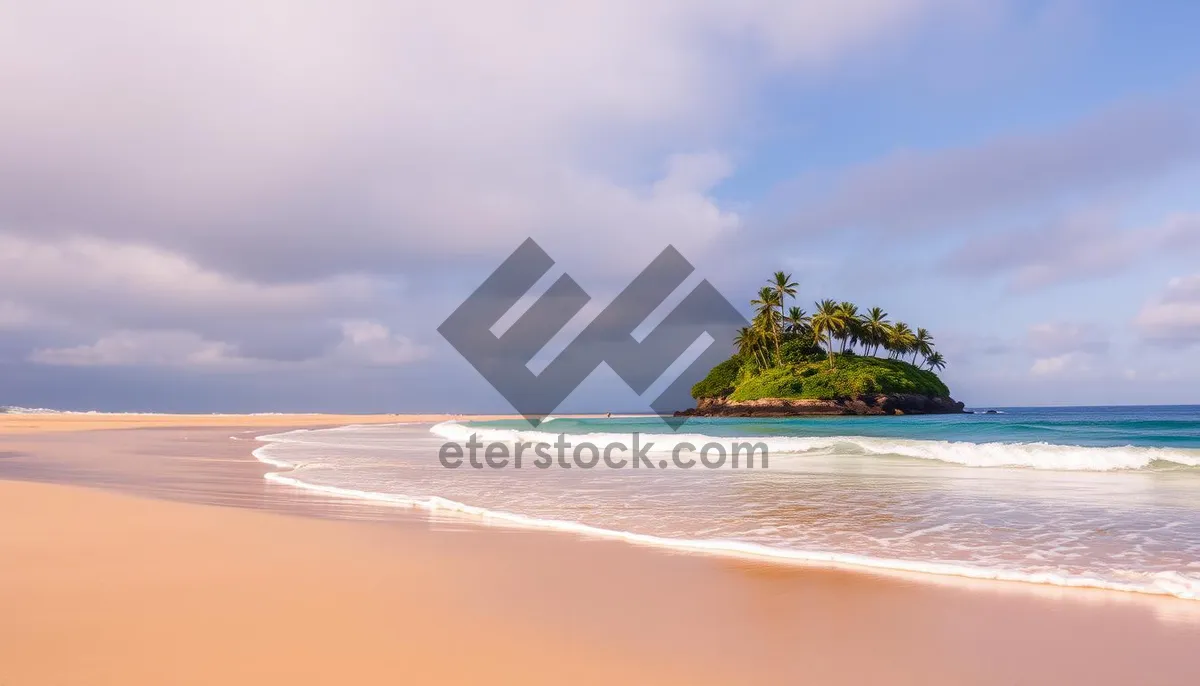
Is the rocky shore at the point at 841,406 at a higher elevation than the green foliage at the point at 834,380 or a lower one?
lower

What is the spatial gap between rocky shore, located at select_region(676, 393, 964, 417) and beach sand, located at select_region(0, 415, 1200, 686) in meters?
51.3

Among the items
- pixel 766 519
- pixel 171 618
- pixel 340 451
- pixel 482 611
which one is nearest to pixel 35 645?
pixel 171 618

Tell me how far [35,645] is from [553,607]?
2.93 m

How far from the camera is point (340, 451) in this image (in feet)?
68.1

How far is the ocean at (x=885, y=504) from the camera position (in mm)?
6133

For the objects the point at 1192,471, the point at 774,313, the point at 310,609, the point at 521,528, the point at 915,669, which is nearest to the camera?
the point at 915,669

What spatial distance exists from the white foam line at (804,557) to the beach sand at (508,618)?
0.23m

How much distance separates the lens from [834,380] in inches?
2247

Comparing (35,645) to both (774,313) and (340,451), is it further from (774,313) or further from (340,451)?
(774,313)

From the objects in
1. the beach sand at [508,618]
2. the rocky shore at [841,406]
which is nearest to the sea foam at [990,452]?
the beach sand at [508,618]

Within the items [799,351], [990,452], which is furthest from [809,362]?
[990,452]

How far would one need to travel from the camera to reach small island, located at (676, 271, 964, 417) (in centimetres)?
5597

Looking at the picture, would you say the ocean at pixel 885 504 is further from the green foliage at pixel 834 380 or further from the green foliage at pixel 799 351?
the green foliage at pixel 799 351

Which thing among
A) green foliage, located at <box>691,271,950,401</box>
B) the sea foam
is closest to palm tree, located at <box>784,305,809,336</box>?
green foliage, located at <box>691,271,950,401</box>
